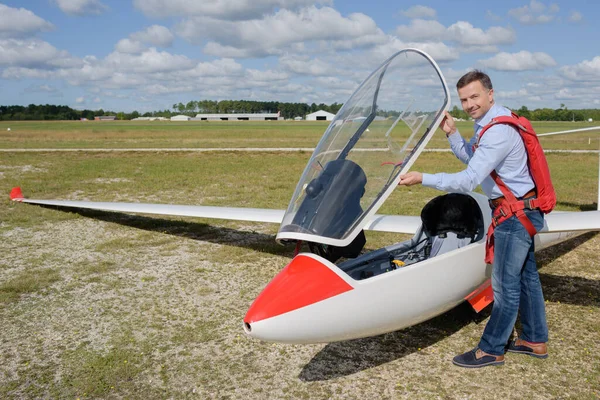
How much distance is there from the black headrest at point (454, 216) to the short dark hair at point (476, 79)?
1.34 metres

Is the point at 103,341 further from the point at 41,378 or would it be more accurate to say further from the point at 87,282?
the point at 87,282

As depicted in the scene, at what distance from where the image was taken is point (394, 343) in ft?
15.7

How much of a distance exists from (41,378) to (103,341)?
761 mm

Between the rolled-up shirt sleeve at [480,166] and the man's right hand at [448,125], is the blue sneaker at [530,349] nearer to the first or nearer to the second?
the rolled-up shirt sleeve at [480,166]

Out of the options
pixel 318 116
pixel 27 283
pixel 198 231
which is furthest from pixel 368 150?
pixel 318 116

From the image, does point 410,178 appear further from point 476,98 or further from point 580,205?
point 580,205

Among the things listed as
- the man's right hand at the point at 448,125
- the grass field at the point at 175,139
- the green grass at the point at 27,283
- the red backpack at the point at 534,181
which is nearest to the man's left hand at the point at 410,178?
the red backpack at the point at 534,181

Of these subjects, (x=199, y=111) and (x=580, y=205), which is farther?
(x=199, y=111)

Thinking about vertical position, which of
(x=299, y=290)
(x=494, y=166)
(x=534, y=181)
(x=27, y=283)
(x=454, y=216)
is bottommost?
(x=27, y=283)

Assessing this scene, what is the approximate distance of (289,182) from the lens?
1602 centimetres

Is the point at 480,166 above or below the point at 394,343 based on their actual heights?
above

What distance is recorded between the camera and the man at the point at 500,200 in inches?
143

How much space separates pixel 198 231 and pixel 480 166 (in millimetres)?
7062

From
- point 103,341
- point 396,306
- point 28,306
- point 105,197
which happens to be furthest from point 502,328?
point 105,197
